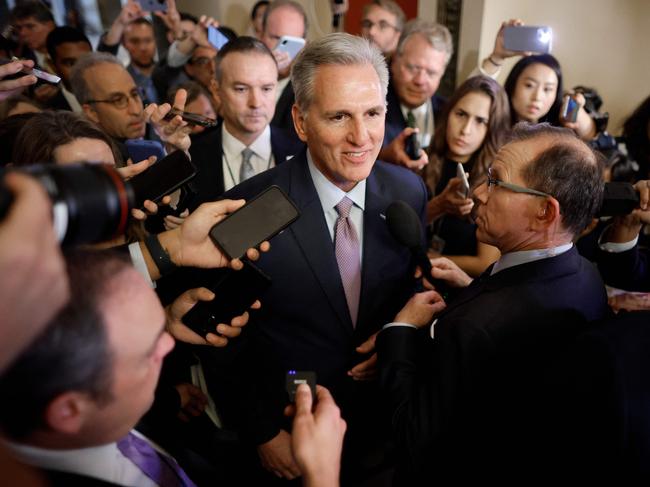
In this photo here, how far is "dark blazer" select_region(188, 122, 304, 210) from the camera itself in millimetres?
2332

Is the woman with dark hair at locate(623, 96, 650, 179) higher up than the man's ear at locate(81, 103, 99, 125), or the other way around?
the man's ear at locate(81, 103, 99, 125)

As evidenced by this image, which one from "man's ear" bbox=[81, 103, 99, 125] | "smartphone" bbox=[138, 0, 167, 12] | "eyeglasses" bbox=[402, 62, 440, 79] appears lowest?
"man's ear" bbox=[81, 103, 99, 125]

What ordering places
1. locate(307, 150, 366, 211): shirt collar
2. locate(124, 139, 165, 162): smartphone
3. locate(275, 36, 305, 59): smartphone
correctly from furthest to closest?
locate(275, 36, 305, 59): smartphone
locate(124, 139, 165, 162): smartphone
locate(307, 150, 366, 211): shirt collar

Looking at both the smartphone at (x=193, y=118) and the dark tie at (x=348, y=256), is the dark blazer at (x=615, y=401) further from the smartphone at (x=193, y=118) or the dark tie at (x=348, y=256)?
the smartphone at (x=193, y=118)

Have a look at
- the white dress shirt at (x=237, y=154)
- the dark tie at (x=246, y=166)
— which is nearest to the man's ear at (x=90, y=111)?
the white dress shirt at (x=237, y=154)

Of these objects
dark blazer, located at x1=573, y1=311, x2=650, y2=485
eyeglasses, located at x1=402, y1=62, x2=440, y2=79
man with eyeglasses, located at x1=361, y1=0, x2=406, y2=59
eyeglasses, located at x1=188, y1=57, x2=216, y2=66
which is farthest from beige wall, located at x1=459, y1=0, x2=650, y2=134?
dark blazer, located at x1=573, y1=311, x2=650, y2=485

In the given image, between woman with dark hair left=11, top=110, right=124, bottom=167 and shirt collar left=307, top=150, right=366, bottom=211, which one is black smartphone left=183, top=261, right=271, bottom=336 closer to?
shirt collar left=307, top=150, right=366, bottom=211

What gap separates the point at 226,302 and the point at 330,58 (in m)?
0.86

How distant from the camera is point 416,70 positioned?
3072mm

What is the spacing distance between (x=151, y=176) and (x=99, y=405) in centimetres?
77

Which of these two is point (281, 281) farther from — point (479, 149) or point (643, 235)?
point (643, 235)

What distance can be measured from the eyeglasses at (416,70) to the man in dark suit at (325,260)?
5.25 ft

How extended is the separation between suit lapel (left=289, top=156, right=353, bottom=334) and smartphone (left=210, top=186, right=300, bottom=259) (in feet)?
0.88

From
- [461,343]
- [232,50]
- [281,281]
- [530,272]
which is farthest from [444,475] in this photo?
[232,50]
